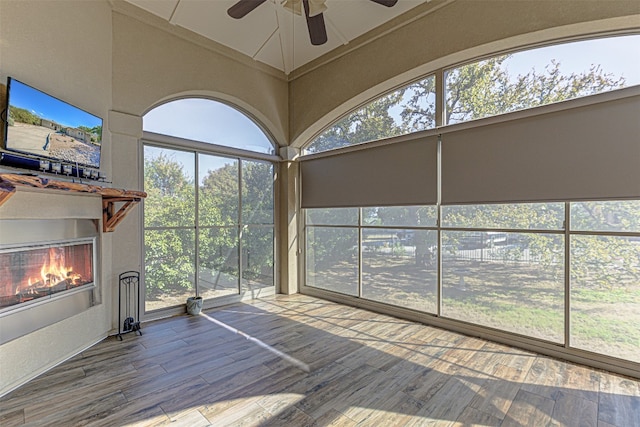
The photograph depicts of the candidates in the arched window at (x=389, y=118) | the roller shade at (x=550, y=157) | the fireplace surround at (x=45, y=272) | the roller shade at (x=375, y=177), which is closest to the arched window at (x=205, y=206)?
the fireplace surround at (x=45, y=272)

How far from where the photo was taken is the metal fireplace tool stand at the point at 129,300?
411cm

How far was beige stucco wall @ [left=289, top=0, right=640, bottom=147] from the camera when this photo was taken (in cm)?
312

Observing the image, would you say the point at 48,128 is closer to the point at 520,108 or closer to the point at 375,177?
the point at 375,177

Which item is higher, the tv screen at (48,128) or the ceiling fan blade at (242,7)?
the ceiling fan blade at (242,7)

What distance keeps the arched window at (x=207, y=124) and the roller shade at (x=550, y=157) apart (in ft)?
11.5

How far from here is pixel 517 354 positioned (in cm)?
345

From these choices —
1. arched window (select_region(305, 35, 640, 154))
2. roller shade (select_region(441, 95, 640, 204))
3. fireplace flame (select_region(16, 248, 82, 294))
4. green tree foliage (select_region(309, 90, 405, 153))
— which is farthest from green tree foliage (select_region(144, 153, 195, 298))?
roller shade (select_region(441, 95, 640, 204))

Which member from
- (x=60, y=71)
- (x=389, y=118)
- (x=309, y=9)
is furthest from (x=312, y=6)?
(x=60, y=71)

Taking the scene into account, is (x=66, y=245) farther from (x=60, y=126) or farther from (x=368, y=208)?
Answer: (x=368, y=208)

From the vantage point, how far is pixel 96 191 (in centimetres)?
331

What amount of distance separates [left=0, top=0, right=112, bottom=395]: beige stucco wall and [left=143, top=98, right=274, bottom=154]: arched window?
746 mm

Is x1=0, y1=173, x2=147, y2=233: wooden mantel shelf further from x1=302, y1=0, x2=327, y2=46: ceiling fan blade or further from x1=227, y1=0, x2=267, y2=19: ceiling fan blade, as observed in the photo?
x1=302, y1=0, x2=327, y2=46: ceiling fan blade

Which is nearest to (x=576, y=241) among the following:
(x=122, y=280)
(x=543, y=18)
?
(x=543, y=18)

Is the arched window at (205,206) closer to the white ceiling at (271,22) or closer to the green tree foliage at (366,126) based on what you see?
the white ceiling at (271,22)
